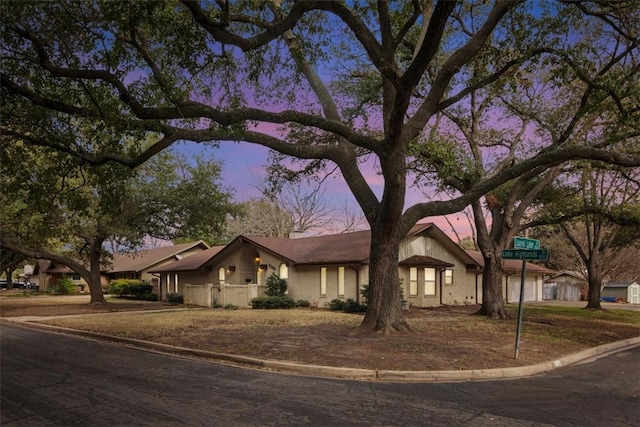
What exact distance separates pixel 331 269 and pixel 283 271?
376 centimetres

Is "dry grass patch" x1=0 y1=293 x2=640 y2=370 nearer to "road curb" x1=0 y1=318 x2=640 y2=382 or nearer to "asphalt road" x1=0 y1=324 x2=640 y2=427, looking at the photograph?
"road curb" x1=0 y1=318 x2=640 y2=382

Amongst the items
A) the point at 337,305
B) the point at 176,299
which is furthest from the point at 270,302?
the point at 176,299

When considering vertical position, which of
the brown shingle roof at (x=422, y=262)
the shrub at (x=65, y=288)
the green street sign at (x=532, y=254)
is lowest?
the shrub at (x=65, y=288)

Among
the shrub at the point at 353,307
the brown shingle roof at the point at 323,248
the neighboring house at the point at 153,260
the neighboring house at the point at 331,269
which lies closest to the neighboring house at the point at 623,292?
the neighboring house at the point at 331,269

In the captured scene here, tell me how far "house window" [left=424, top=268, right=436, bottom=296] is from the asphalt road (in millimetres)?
17840

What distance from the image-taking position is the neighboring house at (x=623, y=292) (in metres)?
42.9

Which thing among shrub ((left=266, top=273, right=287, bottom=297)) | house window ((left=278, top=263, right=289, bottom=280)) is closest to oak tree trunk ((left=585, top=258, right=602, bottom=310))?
house window ((left=278, top=263, right=289, bottom=280))

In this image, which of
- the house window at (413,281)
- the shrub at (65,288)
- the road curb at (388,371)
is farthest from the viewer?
the shrub at (65,288)

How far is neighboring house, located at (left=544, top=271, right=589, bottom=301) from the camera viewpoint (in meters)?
45.9

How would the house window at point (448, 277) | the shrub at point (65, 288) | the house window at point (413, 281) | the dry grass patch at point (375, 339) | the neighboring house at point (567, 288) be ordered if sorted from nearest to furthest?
the dry grass patch at point (375, 339), the house window at point (413, 281), the house window at point (448, 277), the neighboring house at point (567, 288), the shrub at point (65, 288)

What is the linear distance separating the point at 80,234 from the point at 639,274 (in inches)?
1970

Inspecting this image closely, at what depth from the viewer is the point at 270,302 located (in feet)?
88.1

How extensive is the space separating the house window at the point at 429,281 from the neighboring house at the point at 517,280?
5.48 m

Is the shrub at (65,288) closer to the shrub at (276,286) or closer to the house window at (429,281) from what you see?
the shrub at (276,286)
